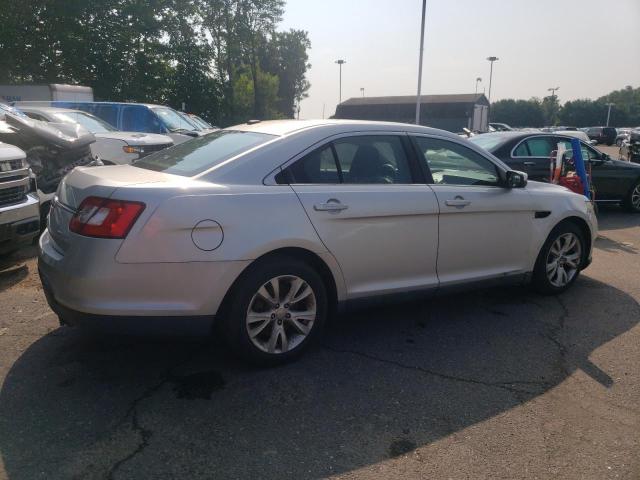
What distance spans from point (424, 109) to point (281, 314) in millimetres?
66352

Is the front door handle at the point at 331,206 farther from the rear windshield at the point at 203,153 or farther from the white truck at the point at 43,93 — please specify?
the white truck at the point at 43,93

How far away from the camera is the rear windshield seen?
3.53 m

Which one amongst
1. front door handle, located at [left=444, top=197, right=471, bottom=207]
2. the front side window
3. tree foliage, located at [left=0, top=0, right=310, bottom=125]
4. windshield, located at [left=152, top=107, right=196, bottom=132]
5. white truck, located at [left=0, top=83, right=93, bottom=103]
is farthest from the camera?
tree foliage, located at [left=0, top=0, right=310, bottom=125]

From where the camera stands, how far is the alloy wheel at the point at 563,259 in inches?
199

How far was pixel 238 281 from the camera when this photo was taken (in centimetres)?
325

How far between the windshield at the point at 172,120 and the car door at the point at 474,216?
10058 millimetres

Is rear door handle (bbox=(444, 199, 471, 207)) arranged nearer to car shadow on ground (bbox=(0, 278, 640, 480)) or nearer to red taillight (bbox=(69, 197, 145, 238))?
car shadow on ground (bbox=(0, 278, 640, 480))

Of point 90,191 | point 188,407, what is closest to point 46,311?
point 90,191

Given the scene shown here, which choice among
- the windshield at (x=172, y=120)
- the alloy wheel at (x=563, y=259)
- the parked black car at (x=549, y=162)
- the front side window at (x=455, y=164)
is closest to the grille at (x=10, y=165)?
the front side window at (x=455, y=164)

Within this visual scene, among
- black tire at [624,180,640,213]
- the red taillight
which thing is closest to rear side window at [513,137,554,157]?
black tire at [624,180,640,213]

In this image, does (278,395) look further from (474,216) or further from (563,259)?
(563,259)

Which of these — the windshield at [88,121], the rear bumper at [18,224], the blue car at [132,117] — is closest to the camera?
the rear bumper at [18,224]

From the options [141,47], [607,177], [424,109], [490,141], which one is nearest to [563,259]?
[490,141]

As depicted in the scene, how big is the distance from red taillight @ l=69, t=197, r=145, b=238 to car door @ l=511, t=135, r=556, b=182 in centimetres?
762
